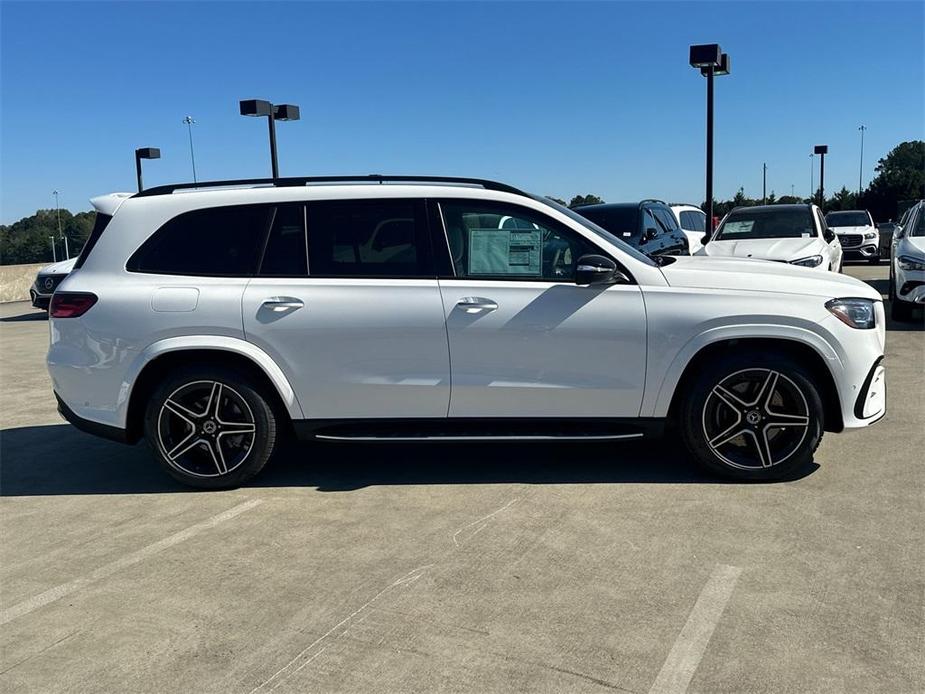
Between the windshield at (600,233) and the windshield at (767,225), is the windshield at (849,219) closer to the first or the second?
the windshield at (767,225)

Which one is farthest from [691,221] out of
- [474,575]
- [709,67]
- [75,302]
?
[474,575]

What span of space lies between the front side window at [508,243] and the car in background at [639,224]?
6.88 m

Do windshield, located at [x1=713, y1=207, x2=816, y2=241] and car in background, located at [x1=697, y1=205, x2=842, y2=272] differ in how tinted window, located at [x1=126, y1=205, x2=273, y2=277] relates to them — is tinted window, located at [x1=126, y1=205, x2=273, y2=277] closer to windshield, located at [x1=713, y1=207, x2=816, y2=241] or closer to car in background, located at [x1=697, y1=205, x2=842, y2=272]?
car in background, located at [x1=697, y1=205, x2=842, y2=272]

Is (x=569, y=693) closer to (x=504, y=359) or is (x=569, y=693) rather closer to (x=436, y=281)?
(x=504, y=359)

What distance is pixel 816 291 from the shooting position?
4609 millimetres

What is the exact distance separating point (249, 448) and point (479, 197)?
81.4 inches

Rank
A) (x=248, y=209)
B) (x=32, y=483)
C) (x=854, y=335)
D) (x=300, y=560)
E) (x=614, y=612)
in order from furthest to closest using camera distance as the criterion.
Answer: (x=32, y=483)
(x=248, y=209)
(x=854, y=335)
(x=300, y=560)
(x=614, y=612)

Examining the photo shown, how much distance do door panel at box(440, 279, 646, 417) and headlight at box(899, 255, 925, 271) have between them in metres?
6.81

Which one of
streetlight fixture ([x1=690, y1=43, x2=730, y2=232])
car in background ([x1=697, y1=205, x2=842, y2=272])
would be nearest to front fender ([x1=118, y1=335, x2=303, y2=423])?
car in background ([x1=697, y1=205, x2=842, y2=272])

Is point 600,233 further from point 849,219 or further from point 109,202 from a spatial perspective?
point 849,219

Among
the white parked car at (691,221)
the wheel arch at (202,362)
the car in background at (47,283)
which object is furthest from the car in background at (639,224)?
the car in background at (47,283)

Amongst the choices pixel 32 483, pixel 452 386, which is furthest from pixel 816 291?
pixel 32 483

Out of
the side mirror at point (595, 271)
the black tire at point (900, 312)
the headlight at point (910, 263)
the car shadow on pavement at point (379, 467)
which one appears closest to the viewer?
the side mirror at point (595, 271)

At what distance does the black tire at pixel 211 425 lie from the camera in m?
4.77
